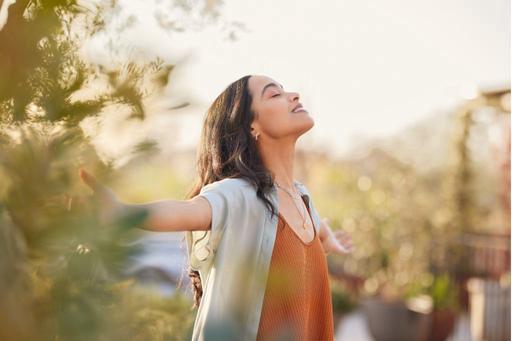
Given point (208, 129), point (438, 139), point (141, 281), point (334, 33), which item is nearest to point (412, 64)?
point (334, 33)

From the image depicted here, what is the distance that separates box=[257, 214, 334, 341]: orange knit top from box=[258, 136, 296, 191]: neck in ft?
0.49

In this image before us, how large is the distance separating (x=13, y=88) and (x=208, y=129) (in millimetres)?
1218

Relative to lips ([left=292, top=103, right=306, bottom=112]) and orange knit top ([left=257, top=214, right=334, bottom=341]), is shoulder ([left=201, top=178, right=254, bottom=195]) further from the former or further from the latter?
lips ([left=292, top=103, right=306, bottom=112])

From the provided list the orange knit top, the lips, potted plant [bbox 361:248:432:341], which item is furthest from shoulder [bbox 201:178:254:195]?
potted plant [bbox 361:248:432:341]

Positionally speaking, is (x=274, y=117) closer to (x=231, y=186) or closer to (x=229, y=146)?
(x=229, y=146)

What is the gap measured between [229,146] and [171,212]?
550 mm

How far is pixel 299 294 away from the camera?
5.30 feet

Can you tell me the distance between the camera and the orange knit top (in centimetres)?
153

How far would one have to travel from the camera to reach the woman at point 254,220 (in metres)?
1.39

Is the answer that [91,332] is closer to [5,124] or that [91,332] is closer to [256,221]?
[5,124]

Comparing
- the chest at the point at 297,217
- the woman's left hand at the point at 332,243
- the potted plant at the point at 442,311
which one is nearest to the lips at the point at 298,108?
the chest at the point at 297,217

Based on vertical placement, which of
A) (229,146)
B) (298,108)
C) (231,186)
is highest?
(298,108)

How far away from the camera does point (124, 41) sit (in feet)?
2.14

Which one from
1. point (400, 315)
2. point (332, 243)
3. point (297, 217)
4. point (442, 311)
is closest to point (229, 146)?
point (297, 217)
